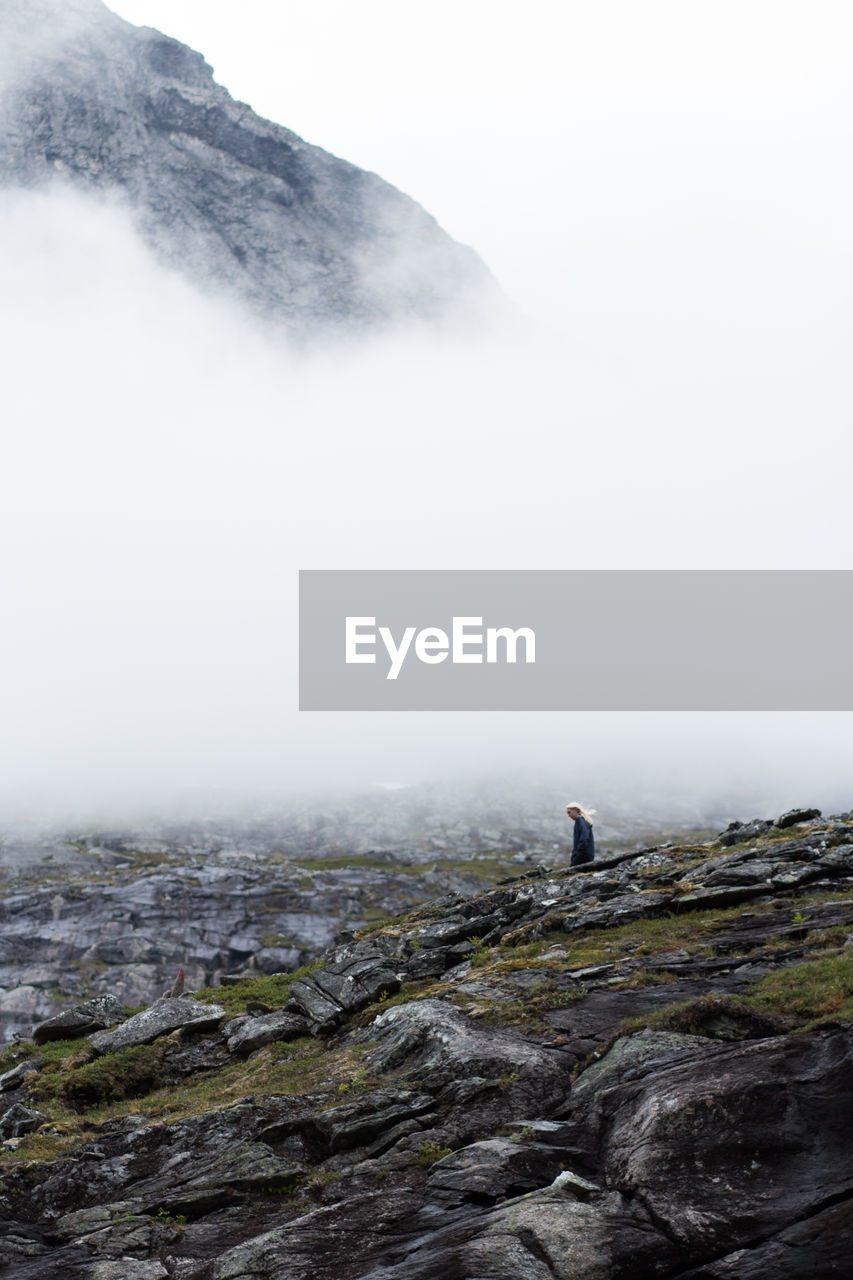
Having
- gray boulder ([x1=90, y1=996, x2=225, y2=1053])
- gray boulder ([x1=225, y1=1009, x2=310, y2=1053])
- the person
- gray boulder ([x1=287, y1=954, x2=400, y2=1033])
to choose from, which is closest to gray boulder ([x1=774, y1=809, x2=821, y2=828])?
the person

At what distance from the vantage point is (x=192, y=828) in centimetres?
18262

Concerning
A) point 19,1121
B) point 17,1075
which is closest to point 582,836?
point 17,1075


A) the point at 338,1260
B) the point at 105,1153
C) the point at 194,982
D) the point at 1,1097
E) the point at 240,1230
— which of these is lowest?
the point at 194,982

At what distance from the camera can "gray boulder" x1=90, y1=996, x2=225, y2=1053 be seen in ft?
89.7

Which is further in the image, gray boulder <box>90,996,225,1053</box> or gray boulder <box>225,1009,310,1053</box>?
gray boulder <box>90,996,225,1053</box>

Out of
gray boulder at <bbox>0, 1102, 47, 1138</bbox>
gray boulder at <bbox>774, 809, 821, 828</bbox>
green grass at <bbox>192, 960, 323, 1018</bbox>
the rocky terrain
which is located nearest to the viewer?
gray boulder at <bbox>0, 1102, 47, 1138</bbox>

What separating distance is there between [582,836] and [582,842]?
13.8 inches

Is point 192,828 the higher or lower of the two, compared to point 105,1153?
lower

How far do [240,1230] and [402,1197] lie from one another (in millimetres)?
2998

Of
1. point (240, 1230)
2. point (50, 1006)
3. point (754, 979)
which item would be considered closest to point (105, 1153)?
point (240, 1230)

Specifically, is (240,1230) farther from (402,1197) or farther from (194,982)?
(194,982)

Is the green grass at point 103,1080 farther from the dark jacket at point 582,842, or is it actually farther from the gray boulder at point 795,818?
the gray boulder at point 795,818

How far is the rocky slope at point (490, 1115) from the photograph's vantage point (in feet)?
36.9

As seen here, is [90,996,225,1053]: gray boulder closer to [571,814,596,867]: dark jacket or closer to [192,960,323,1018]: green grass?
[192,960,323,1018]: green grass
